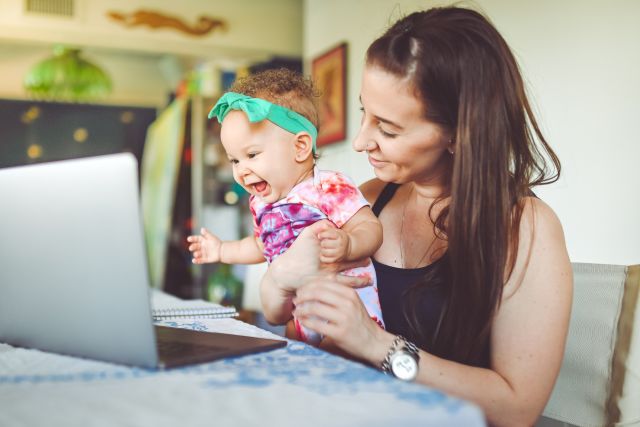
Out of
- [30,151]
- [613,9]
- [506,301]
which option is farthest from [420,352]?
[30,151]

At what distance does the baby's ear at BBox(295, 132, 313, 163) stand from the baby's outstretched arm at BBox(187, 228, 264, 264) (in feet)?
0.85

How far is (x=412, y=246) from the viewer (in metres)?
1.35

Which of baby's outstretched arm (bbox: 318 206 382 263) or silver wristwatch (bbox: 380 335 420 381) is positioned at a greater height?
baby's outstretched arm (bbox: 318 206 382 263)

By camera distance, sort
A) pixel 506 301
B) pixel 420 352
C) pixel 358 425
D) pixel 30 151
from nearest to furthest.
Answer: pixel 358 425 < pixel 420 352 < pixel 506 301 < pixel 30 151

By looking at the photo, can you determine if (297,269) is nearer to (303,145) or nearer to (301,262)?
(301,262)

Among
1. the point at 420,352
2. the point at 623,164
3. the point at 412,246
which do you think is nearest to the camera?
the point at 420,352

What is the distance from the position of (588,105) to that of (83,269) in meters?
1.67

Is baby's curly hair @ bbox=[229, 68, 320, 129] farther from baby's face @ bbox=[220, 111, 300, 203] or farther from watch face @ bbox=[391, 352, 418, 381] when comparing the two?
watch face @ bbox=[391, 352, 418, 381]

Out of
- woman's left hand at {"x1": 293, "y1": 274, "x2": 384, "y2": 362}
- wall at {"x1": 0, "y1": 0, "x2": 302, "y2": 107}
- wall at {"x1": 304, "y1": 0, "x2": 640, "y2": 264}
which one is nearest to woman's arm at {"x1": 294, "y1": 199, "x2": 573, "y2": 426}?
woman's left hand at {"x1": 293, "y1": 274, "x2": 384, "y2": 362}

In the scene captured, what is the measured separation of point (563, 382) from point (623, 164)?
83cm

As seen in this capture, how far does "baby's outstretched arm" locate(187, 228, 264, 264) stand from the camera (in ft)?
4.52

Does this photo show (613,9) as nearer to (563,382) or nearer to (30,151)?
(563,382)

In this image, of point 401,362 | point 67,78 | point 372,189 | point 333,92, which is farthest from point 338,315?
point 67,78

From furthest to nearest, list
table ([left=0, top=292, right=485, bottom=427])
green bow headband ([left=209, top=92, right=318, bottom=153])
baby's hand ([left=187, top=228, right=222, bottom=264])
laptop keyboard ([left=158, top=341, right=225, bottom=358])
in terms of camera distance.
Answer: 1. baby's hand ([left=187, top=228, right=222, bottom=264])
2. green bow headband ([left=209, top=92, right=318, bottom=153])
3. laptop keyboard ([left=158, top=341, right=225, bottom=358])
4. table ([left=0, top=292, right=485, bottom=427])
